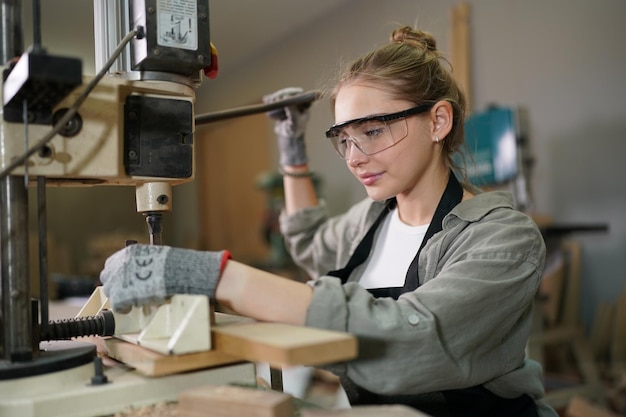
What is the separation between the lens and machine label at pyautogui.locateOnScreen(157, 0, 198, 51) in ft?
3.25

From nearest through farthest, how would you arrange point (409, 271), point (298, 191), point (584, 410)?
point (409, 271) → point (298, 191) → point (584, 410)

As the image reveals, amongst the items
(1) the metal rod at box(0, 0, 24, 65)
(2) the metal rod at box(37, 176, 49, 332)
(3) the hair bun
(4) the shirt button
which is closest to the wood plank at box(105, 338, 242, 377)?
(2) the metal rod at box(37, 176, 49, 332)

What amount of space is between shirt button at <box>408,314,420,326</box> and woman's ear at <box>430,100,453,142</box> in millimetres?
628

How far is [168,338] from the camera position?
920mm

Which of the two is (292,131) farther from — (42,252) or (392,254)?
(42,252)

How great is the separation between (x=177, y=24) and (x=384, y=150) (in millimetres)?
566

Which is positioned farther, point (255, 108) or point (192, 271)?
point (255, 108)

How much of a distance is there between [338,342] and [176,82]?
21.9 inches

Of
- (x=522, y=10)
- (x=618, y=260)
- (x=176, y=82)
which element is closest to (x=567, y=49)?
(x=522, y=10)

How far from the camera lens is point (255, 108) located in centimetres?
175

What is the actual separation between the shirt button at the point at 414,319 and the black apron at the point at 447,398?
0.29 m

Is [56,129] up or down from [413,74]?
down

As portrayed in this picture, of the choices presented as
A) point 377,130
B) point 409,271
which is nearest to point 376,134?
point 377,130

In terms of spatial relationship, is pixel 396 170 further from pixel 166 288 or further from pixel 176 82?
pixel 166 288
